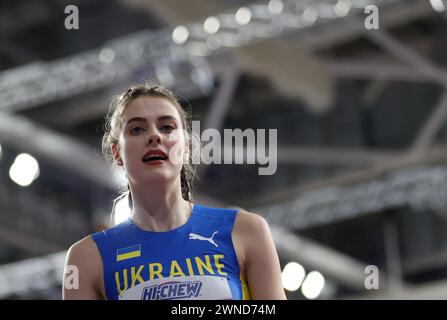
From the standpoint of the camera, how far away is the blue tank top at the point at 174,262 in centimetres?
282

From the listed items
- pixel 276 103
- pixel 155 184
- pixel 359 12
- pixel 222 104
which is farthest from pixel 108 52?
pixel 155 184

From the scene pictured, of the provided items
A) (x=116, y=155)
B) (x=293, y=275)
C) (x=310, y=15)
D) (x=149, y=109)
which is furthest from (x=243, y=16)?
(x=149, y=109)

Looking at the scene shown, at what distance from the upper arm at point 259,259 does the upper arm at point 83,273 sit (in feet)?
1.50

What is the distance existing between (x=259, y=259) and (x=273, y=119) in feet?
66.2

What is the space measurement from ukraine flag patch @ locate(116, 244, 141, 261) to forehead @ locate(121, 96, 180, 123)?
1.38ft

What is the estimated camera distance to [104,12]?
2022cm

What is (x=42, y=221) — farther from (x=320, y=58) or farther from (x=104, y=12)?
(x=320, y=58)

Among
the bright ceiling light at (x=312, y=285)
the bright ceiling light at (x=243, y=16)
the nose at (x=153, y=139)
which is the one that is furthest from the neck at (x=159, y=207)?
the bright ceiling light at (x=312, y=285)

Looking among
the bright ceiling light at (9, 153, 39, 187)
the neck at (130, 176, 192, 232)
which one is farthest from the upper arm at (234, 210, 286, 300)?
the bright ceiling light at (9, 153, 39, 187)

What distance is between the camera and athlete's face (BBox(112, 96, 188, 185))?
9.59ft

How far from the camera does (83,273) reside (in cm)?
292
